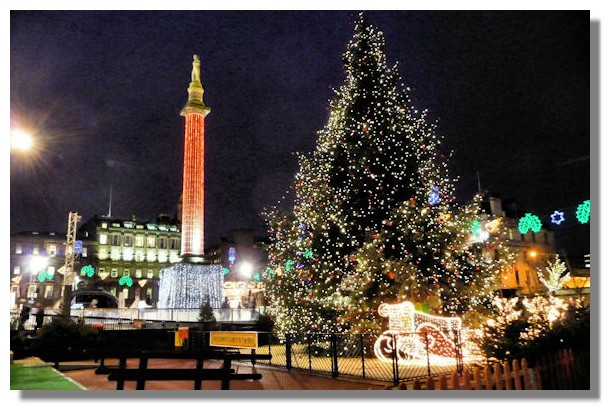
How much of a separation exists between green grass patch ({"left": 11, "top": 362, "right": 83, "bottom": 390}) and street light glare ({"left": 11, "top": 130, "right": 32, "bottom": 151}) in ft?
12.5

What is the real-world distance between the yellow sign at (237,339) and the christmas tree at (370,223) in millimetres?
3584

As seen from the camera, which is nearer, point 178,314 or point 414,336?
point 414,336

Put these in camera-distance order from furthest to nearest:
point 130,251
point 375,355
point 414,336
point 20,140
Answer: point 130,251
point 375,355
point 414,336
point 20,140

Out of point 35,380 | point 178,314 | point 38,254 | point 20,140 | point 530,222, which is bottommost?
point 178,314

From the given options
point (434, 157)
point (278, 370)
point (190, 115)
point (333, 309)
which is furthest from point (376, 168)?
point (190, 115)

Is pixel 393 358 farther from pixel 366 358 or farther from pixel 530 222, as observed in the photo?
pixel 530 222

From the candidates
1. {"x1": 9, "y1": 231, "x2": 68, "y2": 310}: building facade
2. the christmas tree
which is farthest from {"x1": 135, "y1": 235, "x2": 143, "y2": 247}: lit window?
the christmas tree

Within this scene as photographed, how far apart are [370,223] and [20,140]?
9.11 m

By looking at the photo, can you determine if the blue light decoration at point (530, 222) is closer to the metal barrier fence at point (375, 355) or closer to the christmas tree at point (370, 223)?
the christmas tree at point (370, 223)

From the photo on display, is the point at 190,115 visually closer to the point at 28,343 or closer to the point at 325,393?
the point at 28,343

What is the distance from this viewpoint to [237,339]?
36.0 feet

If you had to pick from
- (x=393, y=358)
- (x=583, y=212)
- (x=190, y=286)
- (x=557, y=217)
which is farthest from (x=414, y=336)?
(x=190, y=286)

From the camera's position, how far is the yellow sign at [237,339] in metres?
10.4

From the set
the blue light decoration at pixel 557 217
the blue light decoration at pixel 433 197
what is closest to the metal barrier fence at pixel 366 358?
the blue light decoration at pixel 433 197
